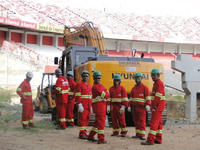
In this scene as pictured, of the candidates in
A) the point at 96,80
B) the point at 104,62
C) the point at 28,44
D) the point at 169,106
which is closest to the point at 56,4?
the point at 28,44

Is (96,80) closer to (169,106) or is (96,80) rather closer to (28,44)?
(169,106)

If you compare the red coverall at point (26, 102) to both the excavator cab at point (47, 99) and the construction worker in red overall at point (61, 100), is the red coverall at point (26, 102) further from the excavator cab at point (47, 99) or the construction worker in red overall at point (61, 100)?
the excavator cab at point (47, 99)

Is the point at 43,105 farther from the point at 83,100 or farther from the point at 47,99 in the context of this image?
the point at 83,100

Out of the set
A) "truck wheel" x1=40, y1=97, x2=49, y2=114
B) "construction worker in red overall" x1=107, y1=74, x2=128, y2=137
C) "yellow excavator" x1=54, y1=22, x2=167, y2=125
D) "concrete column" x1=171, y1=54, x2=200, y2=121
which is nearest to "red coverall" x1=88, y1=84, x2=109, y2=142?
"construction worker in red overall" x1=107, y1=74, x2=128, y2=137

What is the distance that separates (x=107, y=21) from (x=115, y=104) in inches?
1276

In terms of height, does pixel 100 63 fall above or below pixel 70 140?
above

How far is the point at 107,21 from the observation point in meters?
41.3

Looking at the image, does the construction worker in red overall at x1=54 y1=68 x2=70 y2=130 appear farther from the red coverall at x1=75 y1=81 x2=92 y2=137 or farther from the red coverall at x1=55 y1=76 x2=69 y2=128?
the red coverall at x1=75 y1=81 x2=92 y2=137

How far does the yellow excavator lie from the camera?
1131 centimetres

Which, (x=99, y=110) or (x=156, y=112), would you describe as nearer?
(x=156, y=112)

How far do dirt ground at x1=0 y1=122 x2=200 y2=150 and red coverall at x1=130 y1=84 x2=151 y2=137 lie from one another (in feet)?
1.26

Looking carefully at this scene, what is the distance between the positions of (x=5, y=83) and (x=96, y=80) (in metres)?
16.9

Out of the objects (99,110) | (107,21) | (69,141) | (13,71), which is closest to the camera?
(99,110)

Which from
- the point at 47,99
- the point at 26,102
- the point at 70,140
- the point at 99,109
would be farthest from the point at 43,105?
the point at 99,109
